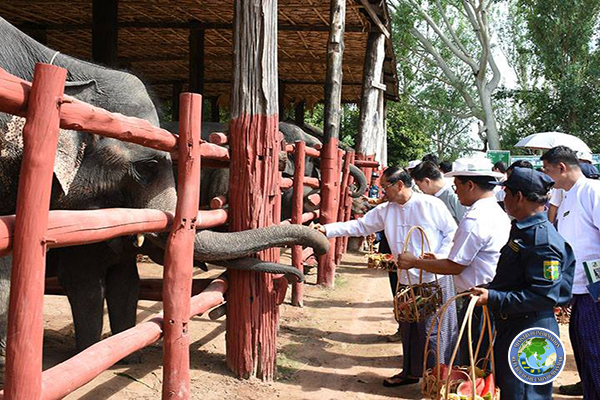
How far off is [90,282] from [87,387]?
70 cm

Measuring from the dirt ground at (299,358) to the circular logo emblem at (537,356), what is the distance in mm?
1671

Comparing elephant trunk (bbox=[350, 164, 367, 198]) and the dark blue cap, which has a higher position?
elephant trunk (bbox=[350, 164, 367, 198])

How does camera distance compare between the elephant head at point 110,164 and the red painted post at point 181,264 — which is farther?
the elephant head at point 110,164

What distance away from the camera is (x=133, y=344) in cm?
309

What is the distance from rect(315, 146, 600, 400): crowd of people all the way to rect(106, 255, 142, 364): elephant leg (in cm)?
154

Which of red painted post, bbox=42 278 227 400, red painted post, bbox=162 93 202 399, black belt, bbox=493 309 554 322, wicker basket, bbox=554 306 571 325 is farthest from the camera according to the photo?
wicker basket, bbox=554 306 571 325

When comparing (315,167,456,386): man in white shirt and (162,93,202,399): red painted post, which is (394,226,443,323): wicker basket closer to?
(315,167,456,386): man in white shirt

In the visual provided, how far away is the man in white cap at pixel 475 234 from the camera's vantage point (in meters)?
3.92

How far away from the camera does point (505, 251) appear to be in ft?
11.6

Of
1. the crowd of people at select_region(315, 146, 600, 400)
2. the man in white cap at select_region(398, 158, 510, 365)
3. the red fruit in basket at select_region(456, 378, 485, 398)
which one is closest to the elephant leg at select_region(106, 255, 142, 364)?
the crowd of people at select_region(315, 146, 600, 400)

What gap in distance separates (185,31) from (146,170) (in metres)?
7.28

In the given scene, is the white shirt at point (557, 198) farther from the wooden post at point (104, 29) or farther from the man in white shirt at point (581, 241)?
the wooden post at point (104, 29)

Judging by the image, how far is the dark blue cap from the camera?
339cm

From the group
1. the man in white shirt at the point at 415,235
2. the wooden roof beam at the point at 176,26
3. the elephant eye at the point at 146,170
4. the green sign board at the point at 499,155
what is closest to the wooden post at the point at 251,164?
the elephant eye at the point at 146,170
